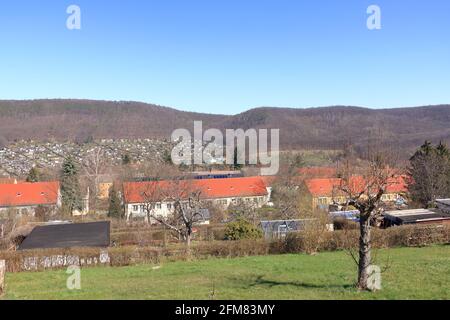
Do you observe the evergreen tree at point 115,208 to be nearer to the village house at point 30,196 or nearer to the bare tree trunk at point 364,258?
the village house at point 30,196

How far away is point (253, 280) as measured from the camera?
12.4 meters

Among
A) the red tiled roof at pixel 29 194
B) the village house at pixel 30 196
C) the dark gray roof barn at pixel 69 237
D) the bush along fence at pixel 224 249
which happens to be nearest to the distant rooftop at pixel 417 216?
the bush along fence at pixel 224 249

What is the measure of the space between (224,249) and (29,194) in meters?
39.3

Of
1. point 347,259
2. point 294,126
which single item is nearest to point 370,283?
point 347,259

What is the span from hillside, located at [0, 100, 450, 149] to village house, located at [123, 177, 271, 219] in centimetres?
5929

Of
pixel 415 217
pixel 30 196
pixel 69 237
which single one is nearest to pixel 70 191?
pixel 30 196

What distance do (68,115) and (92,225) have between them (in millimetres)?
139004

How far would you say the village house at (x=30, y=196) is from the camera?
4828 centimetres

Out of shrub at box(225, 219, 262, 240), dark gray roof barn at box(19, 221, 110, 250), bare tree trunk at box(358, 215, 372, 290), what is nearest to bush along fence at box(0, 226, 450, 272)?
dark gray roof barn at box(19, 221, 110, 250)

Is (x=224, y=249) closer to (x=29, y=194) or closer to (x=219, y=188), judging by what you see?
(x=219, y=188)

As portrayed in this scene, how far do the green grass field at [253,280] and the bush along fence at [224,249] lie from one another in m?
1.12

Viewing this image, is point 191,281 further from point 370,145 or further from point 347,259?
point 370,145

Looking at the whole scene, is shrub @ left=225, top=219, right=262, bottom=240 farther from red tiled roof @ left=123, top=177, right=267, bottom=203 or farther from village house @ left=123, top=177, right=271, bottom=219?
red tiled roof @ left=123, top=177, right=267, bottom=203
